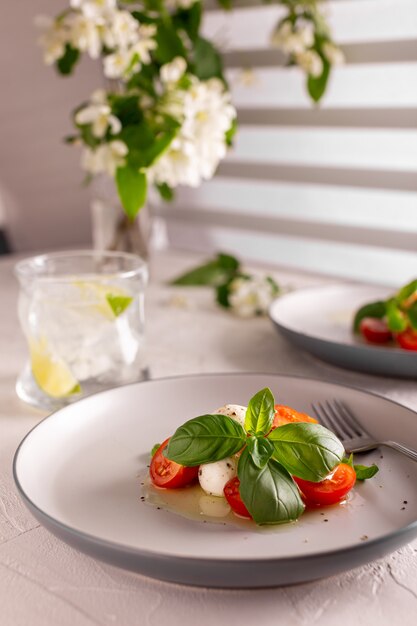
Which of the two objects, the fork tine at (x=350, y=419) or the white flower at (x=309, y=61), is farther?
the white flower at (x=309, y=61)

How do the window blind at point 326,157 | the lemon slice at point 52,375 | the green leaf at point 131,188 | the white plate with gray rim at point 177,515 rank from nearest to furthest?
the white plate with gray rim at point 177,515 < the lemon slice at point 52,375 < the green leaf at point 131,188 < the window blind at point 326,157

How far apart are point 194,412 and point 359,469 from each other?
261 millimetres

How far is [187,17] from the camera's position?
1771 mm

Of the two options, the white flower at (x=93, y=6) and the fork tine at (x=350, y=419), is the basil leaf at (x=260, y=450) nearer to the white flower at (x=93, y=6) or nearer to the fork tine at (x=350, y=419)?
the fork tine at (x=350, y=419)

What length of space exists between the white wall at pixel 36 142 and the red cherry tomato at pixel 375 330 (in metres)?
1.65

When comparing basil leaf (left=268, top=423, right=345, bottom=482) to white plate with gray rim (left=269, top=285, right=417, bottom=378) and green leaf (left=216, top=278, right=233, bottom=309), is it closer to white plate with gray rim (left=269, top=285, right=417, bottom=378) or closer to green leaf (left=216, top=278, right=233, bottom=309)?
white plate with gray rim (left=269, top=285, right=417, bottom=378)

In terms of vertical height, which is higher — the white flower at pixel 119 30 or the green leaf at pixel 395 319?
the white flower at pixel 119 30

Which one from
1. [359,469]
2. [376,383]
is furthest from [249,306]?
[359,469]

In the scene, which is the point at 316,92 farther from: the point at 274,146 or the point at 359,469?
the point at 359,469

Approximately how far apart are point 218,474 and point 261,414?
0.07 metres

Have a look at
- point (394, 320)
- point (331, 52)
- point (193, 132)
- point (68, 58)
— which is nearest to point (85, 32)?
point (68, 58)

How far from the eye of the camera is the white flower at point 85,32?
1470 millimetres

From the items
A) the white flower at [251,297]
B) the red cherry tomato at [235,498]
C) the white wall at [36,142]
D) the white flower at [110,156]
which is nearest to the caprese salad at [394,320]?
the white flower at [251,297]

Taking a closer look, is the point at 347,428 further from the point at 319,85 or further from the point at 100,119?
the point at 319,85
